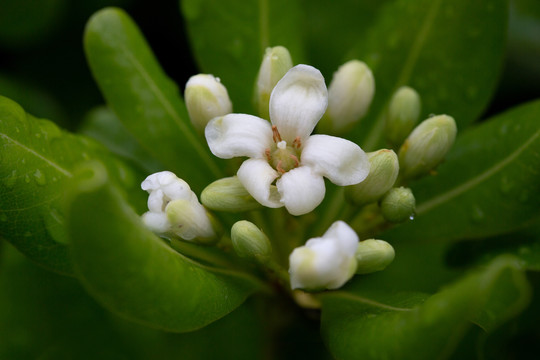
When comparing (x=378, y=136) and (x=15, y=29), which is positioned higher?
(x=15, y=29)

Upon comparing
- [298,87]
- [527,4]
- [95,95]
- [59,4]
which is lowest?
[95,95]

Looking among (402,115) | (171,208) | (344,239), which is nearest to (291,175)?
(344,239)

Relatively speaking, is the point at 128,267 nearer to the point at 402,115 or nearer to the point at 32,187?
the point at 32,187

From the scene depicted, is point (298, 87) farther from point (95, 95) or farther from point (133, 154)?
point (95, 95)

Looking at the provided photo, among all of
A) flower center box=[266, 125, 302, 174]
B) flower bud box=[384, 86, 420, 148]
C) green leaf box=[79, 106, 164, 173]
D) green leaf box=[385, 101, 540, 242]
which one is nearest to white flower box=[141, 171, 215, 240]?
flower center box=[266, 125, 302, 174]

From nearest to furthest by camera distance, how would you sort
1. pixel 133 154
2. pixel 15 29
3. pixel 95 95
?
pixel 133 154, pixel 15 29, pixel 95 95

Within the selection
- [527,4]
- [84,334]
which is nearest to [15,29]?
[84,334]

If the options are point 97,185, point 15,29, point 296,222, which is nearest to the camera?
point 97,185
